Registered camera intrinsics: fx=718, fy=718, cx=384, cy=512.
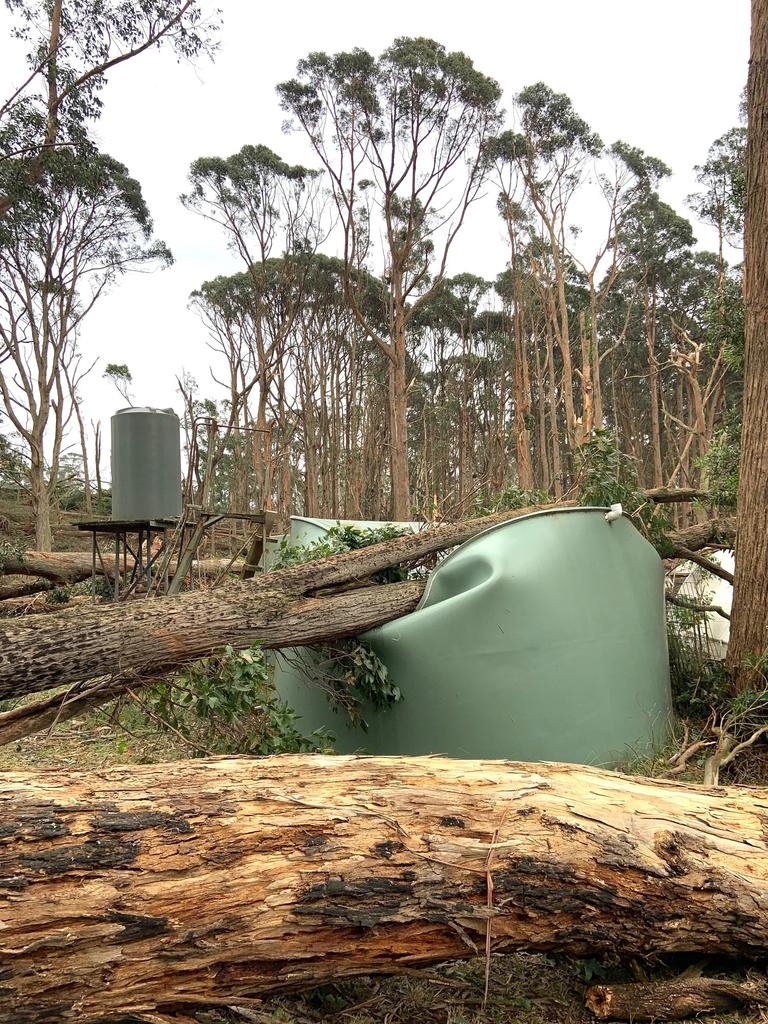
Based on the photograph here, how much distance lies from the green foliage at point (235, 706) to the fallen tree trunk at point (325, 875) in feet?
4.57

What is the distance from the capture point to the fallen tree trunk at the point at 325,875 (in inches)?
56.2

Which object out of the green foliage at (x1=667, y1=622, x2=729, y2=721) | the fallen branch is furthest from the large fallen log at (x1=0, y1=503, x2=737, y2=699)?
the fallen branch

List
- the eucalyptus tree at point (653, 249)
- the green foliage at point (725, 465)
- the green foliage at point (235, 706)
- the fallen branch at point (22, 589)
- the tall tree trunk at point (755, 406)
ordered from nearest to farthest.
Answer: the green foliage at point (235, 706)
the tall tree trunk at point (755, 406)
the green foliage at point (725, 465)
the fallen branch at point (22, 589)
the eucalyptus tree at point (653, 249)

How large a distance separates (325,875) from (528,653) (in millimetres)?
2012

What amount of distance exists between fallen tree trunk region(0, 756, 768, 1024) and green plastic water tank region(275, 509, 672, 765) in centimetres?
135

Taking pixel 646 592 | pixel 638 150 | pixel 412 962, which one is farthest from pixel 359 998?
pixel 638 150

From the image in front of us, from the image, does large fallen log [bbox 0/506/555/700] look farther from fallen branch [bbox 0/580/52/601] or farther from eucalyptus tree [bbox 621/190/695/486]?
eucalyptus tree [bbox 621/190/695/486]

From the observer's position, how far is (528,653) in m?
3.45

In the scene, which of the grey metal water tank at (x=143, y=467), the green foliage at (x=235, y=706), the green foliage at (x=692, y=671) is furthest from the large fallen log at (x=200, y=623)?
the grey metal water tank at (x=143, y=467)

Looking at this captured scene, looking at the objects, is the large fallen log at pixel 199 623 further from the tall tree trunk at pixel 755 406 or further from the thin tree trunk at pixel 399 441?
the thin tree trunk at pixel 399 441

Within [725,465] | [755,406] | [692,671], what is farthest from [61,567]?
[755,406]

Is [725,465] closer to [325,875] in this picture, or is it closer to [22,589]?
[325,875]

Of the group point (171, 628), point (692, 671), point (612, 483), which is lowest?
point (692, 671)

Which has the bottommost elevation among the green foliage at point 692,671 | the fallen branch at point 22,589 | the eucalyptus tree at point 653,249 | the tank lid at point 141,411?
the green foliage at point 692,671
